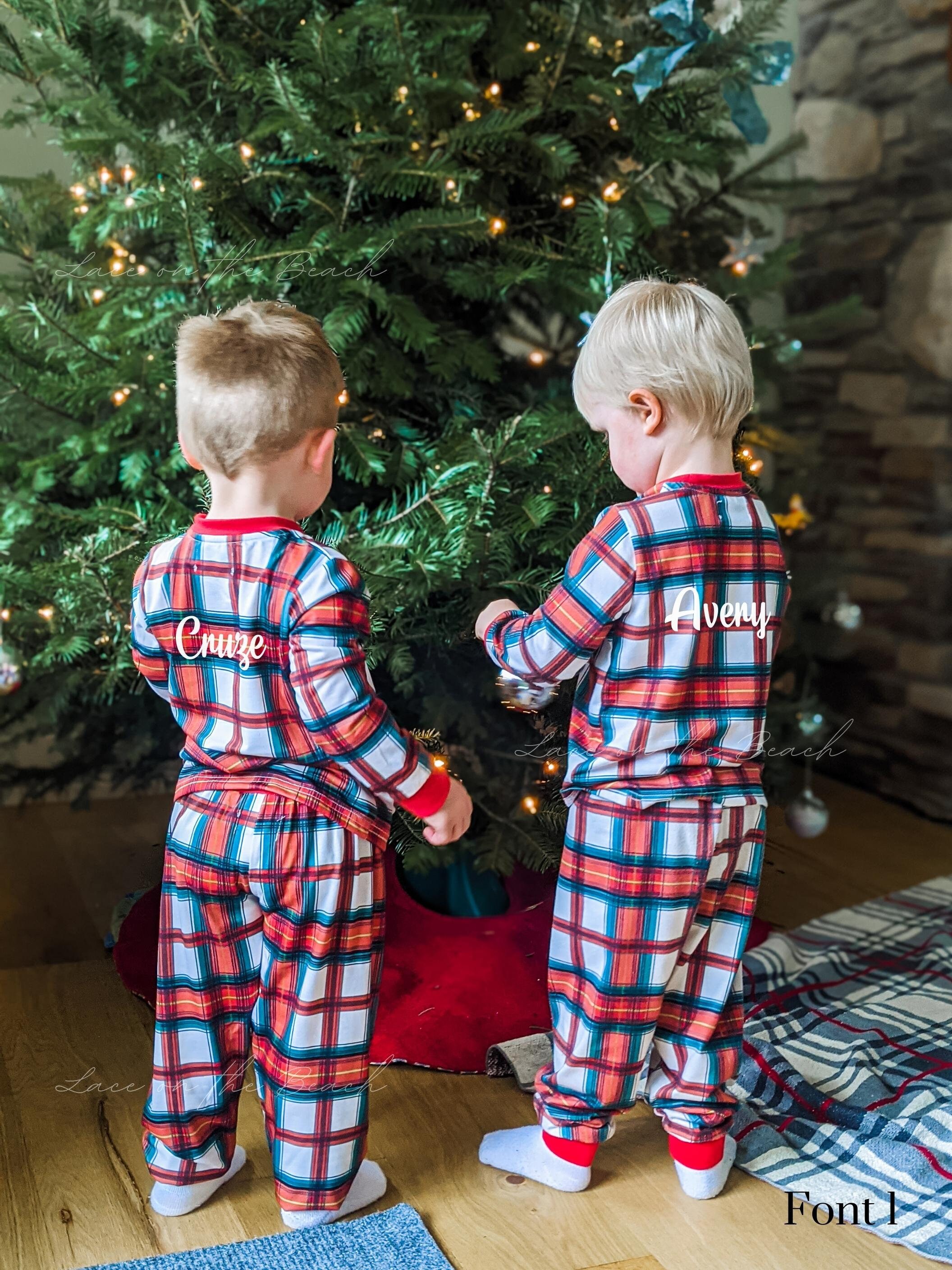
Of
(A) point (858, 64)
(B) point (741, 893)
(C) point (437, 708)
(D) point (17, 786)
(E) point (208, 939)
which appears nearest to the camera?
(E) point (208, 939)

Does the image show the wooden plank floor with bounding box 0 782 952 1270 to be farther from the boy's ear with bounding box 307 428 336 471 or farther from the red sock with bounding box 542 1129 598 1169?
the boy's ear with bounding box 307 428 336 471

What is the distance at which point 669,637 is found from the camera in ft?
4.01

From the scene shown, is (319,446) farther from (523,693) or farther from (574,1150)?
(574,1150)

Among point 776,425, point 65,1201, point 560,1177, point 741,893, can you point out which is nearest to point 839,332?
point 776,425

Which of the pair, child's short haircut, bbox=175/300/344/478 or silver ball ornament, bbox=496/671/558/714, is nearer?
child's short haircut, bbox=175/300/344/478

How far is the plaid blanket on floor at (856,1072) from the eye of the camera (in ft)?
4.54

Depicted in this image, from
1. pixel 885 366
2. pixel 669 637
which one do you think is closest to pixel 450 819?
pixel 669 637

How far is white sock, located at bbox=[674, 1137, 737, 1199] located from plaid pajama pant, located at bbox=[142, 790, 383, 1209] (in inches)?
15.2

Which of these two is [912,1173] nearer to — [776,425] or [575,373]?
[575,373]

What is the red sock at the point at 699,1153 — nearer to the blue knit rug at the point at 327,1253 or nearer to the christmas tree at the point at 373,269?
the blue knit rug at the point at 327,1253

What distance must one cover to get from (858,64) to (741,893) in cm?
240

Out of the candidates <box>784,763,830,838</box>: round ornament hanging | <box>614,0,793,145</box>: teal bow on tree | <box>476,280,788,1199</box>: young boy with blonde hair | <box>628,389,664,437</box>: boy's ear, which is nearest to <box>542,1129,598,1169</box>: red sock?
<box>476,280,788,1199</box>: young boy with blonde hair

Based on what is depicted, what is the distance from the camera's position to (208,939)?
4.04 ft

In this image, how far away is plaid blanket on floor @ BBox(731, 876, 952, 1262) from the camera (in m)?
1.38
